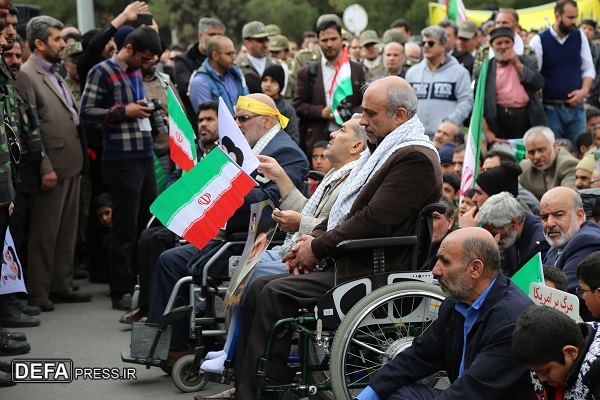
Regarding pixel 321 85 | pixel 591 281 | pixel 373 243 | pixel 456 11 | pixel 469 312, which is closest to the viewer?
pixel 591 281

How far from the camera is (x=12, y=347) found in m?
7.79

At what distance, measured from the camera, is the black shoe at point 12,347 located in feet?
25.3

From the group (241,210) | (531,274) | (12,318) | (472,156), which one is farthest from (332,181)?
(12,318)

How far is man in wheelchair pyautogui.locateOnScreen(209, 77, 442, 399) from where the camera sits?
5.80 m

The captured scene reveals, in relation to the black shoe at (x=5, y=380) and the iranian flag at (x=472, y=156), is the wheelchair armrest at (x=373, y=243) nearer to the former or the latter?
the iranian flag at (x=472, y=156)

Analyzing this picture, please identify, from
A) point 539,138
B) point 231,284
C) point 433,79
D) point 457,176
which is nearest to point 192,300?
point 231,284

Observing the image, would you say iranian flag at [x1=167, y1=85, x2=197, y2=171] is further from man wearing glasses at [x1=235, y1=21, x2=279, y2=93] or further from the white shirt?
the white shirt

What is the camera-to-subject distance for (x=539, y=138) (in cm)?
930

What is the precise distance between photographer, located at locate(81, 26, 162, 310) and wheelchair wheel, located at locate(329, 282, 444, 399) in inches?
165

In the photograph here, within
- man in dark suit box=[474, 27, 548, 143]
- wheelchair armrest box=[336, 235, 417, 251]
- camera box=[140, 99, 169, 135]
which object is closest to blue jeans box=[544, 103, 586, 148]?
man in dark suit box=[474, 27, 548, 143]

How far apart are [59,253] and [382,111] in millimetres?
4820

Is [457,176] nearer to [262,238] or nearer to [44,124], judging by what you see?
[262,238]

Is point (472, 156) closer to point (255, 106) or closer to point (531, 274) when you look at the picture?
point (255, 106)

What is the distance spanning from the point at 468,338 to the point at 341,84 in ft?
19.9
